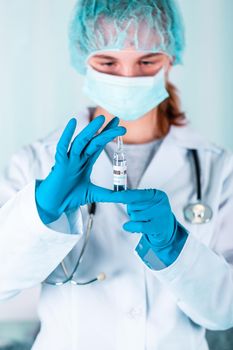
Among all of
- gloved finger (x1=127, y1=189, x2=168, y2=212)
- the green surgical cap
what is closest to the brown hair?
the green surgical cap

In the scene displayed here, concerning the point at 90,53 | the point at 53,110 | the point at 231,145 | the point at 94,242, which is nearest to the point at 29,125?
Result: the point at 53,110

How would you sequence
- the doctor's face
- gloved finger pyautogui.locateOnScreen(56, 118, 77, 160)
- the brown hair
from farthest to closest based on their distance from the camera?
1. the brown hair
2. the doctor's face
3. gloved finger pyautogui.locateOnScreen(56, 118, 77, 160)

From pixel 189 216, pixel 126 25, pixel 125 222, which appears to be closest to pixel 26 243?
pixel 125 222

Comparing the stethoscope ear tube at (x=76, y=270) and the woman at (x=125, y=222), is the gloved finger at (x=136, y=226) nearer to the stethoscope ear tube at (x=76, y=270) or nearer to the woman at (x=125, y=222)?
the woman at (x=125, y=222)

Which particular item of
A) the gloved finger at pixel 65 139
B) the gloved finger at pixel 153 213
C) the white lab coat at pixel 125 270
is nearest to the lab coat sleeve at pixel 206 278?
the white lab coat at pixel 125 270

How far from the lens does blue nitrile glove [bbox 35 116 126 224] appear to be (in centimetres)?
101

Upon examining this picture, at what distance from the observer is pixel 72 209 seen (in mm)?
1092

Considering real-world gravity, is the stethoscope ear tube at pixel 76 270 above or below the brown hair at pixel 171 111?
below

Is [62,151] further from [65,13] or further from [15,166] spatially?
[65,13]

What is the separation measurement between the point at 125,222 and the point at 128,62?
387 mm

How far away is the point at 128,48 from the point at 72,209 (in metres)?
0.42

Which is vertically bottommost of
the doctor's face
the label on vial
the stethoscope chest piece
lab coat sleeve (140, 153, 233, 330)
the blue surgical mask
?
lab coat sleeve (140, 153, 233, 330)

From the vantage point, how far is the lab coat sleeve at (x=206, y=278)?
112cm

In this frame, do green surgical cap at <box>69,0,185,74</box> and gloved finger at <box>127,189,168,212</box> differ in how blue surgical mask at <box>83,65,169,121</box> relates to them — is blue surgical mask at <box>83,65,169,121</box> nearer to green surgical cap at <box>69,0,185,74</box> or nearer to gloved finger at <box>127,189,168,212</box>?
green surgical cap at <box>69,0,185,74</box>
